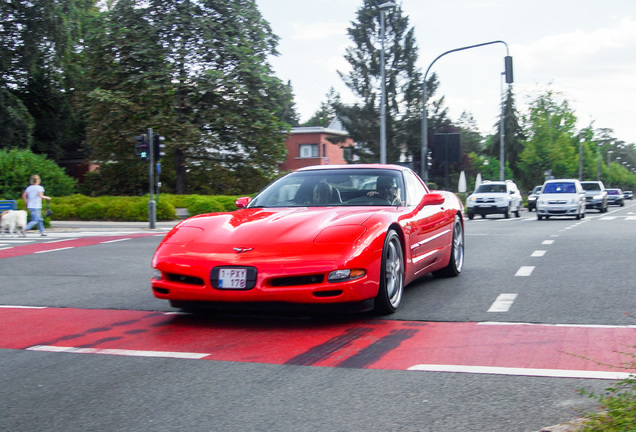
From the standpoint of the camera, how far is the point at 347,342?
225 inches

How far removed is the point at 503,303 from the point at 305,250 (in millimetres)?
2287

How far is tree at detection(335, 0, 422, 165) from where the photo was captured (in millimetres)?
56412

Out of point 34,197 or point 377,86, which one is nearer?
point 34,197

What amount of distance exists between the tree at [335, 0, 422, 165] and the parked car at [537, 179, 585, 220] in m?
A: 24.1

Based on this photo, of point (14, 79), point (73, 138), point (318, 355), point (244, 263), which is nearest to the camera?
point (318, 355)

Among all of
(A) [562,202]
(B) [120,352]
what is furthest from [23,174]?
(B) [120,352]

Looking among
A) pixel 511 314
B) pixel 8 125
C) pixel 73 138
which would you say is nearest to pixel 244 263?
pixel 511 314

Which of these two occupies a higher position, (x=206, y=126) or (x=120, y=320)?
(x=206, y=126)

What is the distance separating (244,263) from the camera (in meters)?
6.13

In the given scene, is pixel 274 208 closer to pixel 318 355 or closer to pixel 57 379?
pixel 318 355

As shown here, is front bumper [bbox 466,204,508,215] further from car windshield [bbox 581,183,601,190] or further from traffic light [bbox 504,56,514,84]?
car windshield [bbox 581,183,601,190]

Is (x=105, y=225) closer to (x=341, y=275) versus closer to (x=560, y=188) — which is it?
(x=560, y=188)

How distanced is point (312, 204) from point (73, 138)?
4289 centimetres

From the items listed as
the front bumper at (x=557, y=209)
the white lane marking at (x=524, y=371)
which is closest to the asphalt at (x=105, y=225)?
the front bumper at (x=557, y=209)
